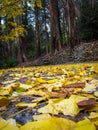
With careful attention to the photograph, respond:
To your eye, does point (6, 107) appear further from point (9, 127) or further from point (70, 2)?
point (70, 2)

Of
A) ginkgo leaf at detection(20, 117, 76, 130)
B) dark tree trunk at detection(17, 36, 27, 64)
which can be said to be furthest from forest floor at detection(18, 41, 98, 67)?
ginkgo leaf at detection(20, 117, 76, 130)

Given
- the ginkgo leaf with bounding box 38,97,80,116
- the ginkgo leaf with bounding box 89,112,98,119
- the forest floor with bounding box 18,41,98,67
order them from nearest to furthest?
the ginkgo leaf with bounding box 89,112,98,119 → the ginkgo leaf with bounding box 38,97,80,116 → the forest floor with bounding box 18,41,98,67

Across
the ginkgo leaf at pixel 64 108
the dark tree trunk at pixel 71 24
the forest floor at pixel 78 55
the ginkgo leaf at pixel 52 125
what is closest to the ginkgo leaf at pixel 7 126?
the ginkgo leaf at pixel 52 125

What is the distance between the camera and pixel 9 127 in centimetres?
101

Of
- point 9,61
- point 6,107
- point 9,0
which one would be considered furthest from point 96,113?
point 9,61

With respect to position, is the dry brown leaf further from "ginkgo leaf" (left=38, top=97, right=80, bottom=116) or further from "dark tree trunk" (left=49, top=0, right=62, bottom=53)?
"dark tree trunk" (left=49, top=0, right=62, bottom=53)

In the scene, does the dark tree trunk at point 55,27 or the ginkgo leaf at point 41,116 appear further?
the dark tree trunk at point 55,27

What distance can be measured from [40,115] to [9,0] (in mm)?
7430

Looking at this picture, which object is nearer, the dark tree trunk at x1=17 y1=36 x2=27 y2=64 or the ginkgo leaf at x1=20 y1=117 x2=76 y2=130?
Answer: the ginkgo leaf at x1=20 y1=117 x2=76 y2=130

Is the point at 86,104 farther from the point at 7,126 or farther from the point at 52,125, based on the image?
the point at 7,126

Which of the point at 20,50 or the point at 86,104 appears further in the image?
the point at 20,50

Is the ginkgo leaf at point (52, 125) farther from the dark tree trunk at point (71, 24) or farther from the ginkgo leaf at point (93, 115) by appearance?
the dark tree trunk at point (71, 24)

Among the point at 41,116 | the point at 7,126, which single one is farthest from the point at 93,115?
the point at 7,126

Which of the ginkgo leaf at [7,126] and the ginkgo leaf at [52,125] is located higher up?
the ginkgo leaf at [52,125]
